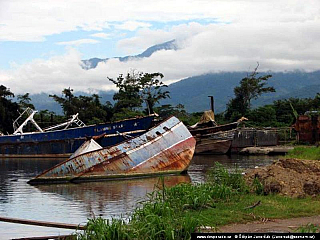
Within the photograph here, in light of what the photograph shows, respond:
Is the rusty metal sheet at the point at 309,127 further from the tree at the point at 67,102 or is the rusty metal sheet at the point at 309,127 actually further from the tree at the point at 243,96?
the tree at the point at 67,102

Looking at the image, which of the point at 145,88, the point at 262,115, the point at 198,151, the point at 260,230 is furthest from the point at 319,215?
the point at 145,88

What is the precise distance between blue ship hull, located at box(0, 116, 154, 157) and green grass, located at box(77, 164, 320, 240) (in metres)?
22.6

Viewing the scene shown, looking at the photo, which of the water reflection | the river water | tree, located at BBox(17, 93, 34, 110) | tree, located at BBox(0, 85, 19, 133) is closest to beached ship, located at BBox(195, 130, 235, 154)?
the river water

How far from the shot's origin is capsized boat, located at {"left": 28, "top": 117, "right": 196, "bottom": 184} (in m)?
22.2

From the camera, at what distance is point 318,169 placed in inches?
517

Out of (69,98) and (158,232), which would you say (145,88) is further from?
(158,232)

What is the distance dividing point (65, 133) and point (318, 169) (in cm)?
2944

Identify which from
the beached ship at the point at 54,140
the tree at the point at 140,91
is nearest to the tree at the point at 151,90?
the tree at the point at 140,91

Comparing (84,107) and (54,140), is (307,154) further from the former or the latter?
(84,107)

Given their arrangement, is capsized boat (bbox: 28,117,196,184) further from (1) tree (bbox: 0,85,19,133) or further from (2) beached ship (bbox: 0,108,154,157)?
(1) tree (bbox: 0,85,19,133)

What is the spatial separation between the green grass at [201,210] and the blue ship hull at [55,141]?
22.6 m

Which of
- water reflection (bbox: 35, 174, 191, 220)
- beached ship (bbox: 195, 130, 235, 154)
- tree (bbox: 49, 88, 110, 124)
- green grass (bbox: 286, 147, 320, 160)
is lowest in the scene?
water reflection (bbox: 35, 174, 191, 220)

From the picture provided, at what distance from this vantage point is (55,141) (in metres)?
41.2

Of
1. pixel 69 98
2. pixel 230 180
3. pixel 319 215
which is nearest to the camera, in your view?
pixel 319 215
